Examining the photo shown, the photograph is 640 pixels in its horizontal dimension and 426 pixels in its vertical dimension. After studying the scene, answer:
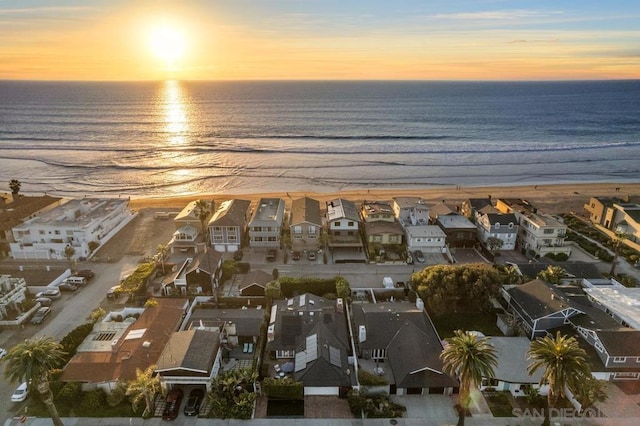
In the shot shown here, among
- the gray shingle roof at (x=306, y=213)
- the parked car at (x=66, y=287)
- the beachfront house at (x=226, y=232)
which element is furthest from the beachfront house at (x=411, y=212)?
the parked car at (x=66, y=287)

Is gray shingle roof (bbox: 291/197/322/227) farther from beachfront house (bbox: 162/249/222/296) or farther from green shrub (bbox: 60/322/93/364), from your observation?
green shrub (bbox: 60/322/93/364)

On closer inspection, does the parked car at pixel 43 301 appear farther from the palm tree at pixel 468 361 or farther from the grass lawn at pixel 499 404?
the grass lawn at pixel 499 404

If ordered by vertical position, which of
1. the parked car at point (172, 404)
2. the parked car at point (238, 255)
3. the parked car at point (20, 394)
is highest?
the parked car at point (238, 255)

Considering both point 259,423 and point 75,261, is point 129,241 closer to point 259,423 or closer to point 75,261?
point 75,261

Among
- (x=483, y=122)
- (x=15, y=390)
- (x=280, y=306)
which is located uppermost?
(x=483, y=122)

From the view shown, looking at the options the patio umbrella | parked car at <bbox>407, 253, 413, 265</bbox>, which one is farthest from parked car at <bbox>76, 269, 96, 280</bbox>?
parked car at <bbox>407, 253, 413, 265</bbox>

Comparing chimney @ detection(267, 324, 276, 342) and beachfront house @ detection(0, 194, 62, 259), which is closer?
chimney @ detection(267, 324, 276, 342)

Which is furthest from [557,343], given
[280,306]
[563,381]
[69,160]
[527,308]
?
[69,160]
